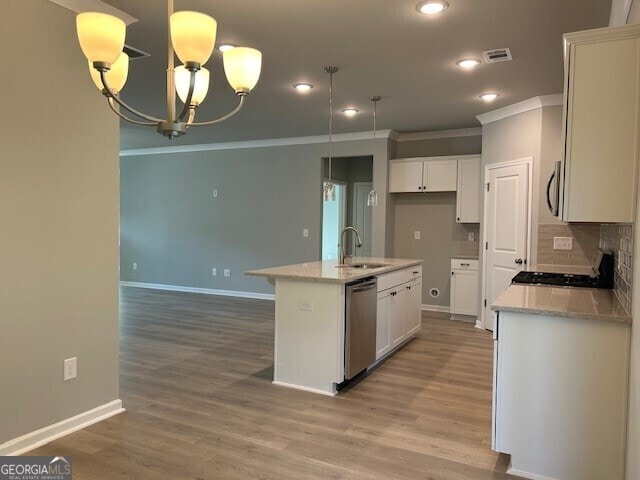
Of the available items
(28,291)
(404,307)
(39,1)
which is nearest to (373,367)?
(404,307)

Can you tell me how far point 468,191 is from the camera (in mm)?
6230

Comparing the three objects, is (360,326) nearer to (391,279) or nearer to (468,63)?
(391,279)

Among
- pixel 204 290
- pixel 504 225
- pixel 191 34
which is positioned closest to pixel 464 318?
pixel 504 225

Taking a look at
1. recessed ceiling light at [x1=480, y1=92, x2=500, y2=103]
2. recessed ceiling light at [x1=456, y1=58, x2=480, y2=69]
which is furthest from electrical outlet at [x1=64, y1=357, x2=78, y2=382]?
recessed ceiling light at [x1=480, y1=92, x2=500, y2=103]

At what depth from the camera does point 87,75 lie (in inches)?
111

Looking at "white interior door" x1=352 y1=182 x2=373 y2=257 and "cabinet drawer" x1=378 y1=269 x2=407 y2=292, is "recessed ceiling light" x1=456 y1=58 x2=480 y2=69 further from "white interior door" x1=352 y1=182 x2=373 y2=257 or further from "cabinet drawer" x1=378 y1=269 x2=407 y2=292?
"white interior door" x1=352 y1=182 x2=373 y2=257

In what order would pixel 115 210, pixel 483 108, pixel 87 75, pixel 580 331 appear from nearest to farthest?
pixel 580 331 < pixel 87 75 < pixel 115 210 < pixel 483 108

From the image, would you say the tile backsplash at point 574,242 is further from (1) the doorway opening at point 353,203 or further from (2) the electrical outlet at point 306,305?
(1) the doorway opening at point 353,203

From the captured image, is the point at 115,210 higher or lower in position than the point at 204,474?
higher

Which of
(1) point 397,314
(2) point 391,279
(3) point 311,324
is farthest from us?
(1) point 397,314

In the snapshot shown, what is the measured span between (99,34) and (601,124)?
2.10 meters

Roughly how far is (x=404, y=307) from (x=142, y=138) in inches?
204

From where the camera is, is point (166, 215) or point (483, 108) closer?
point (483, 108)

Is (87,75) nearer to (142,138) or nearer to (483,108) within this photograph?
(483,108)
